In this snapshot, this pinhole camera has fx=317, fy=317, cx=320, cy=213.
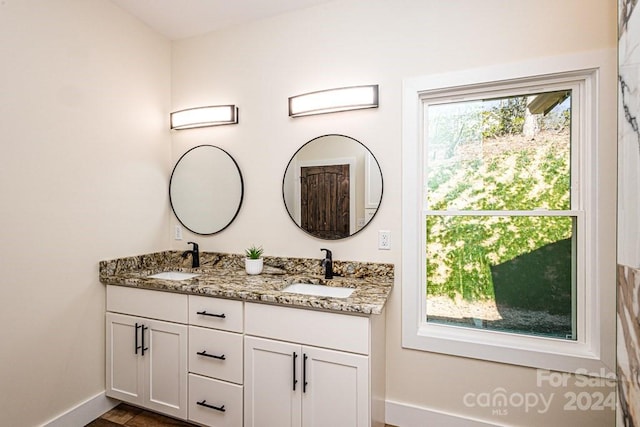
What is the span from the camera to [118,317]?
2.10 meters

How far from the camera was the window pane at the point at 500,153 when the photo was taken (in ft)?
5.82

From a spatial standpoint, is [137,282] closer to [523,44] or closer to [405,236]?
[405,236]

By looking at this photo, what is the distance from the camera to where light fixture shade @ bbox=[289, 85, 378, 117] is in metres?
2.01

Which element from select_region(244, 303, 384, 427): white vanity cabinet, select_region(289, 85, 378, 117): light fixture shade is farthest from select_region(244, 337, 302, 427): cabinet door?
select_region(289, 85, 378, 117): light fixture shade

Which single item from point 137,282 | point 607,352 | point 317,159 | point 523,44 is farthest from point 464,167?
point 137,282

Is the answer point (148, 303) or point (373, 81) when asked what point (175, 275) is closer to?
point (148, 303)

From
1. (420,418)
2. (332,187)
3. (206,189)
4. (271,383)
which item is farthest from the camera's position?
(206,189)

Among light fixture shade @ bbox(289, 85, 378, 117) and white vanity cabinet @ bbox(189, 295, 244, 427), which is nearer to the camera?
white vanity cabinet @ bbox(189, 295, 244, 427)

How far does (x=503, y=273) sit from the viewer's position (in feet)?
6.18

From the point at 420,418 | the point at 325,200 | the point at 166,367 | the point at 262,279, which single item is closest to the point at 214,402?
the point at 166,367

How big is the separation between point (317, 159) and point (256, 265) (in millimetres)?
845

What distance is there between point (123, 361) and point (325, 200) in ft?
5.58

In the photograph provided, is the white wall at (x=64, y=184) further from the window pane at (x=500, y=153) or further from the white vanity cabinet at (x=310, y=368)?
the window pane at (x=500, y=153)

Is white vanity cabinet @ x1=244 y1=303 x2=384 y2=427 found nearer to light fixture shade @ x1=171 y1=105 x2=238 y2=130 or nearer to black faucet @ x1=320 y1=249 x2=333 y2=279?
black faucet @ x1=320 y1=249 x2=333 y2=279
